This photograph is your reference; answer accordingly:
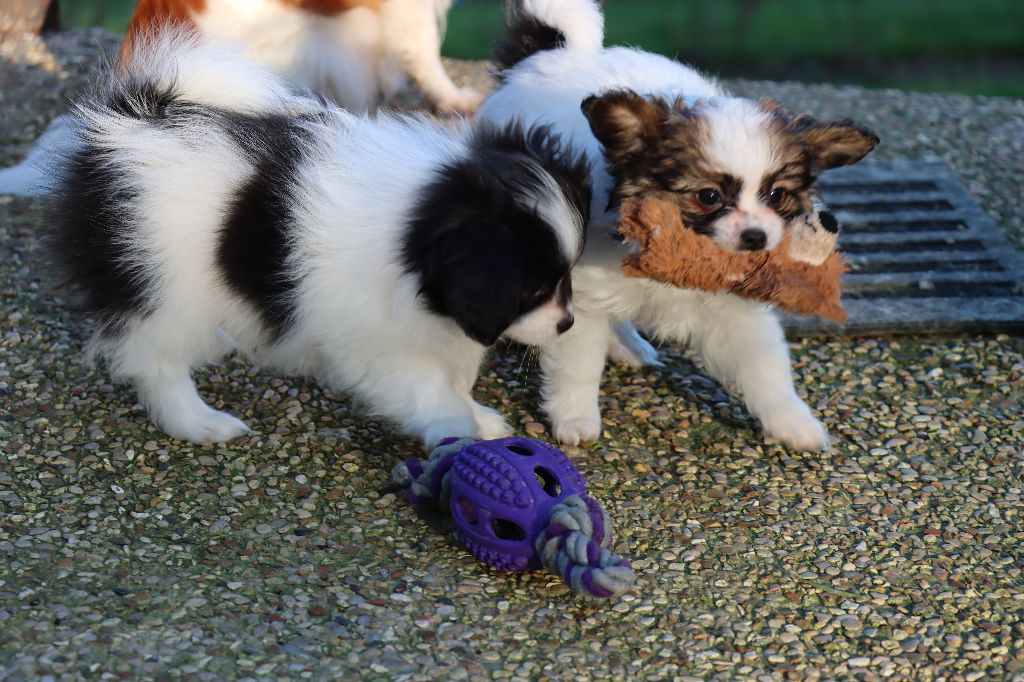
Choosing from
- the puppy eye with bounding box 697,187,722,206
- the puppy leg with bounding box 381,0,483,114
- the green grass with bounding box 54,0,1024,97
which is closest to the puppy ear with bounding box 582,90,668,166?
the puppy eye with bounding box 697,187,722,206

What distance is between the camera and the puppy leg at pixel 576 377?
400 centimetres

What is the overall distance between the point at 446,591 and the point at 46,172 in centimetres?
188

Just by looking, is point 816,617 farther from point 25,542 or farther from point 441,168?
point 25,542

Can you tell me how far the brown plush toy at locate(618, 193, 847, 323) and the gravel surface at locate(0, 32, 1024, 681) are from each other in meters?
0.71

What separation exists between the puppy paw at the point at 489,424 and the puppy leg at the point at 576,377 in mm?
172

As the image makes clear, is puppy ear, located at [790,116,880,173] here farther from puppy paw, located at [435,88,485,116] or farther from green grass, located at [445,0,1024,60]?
green grass, located at [445,0,1024,60]

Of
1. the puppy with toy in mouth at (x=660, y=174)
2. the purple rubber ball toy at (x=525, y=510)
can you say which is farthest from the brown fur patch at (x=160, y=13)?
the purple rubber ball toy at (x=525, y=510)

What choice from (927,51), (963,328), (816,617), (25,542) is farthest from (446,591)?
(927,51)

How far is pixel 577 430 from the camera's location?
4180mm

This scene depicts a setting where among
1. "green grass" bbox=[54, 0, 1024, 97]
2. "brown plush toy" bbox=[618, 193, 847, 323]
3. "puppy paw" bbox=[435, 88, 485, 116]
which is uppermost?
"brown plush toy" bbox=[618, 193, 847, 323]

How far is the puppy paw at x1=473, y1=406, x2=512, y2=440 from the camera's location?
4121mm

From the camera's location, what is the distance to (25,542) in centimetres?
355

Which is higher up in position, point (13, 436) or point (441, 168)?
point (441, 168)

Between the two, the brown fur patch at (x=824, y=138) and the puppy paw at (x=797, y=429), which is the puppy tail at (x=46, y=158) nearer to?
the brown fur patch at (x=824, y=138)
